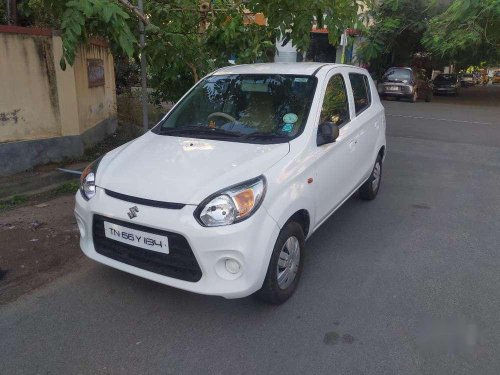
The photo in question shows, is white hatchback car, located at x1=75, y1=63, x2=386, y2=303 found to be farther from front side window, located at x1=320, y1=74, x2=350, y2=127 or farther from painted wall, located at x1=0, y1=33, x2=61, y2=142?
painted wall, located at x1=0, y1=33, x2=61, y2=142

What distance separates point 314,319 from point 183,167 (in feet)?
4.64

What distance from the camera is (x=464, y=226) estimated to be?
4.89 meters

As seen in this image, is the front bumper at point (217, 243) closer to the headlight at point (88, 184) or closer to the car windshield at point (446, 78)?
the headlight at point (88, 184)

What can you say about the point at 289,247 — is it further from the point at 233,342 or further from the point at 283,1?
the point at 283,1

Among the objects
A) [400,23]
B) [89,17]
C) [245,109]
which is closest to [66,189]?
[89,17]

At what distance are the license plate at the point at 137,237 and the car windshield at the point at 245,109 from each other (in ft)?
3.60

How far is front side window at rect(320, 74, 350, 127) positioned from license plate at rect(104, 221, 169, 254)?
5.79 ft

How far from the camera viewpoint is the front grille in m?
2.80

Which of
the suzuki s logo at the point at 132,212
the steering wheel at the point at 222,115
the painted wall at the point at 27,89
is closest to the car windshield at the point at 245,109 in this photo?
the steering wheel at the point at 222,115

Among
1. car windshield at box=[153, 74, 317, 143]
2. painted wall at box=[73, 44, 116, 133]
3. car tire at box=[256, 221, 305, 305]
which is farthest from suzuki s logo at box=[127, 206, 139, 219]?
painted wall at box=[73, 44, 116, 133]

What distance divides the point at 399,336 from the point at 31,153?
498 cm

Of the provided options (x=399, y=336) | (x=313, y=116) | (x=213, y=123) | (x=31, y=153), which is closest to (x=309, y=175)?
(x=313, y=116)

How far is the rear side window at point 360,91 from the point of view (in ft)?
15.6

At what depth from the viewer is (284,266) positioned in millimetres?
3219
